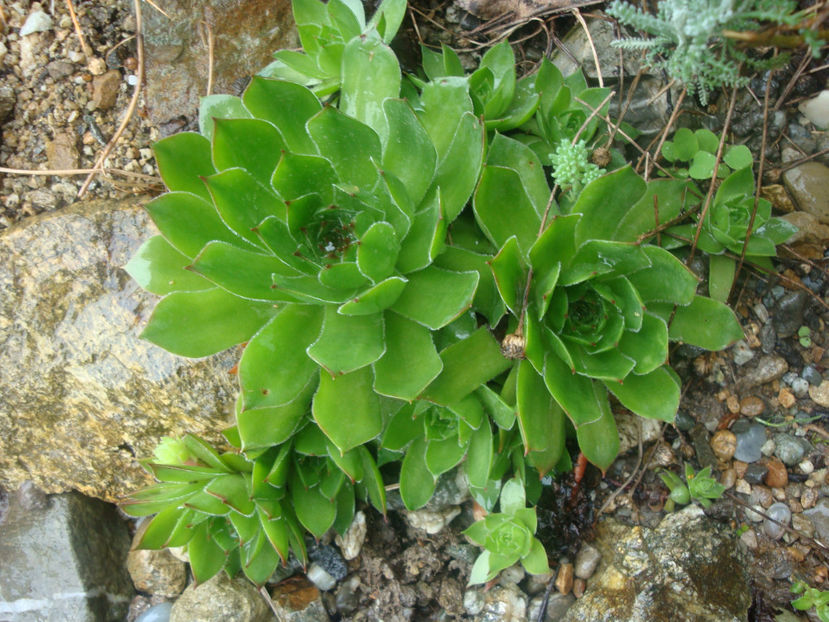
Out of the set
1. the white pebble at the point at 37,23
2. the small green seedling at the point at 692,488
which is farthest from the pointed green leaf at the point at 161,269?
the small green seedling at the point at 692,488

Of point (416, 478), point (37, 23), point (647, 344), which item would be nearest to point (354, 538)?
point (416, 478)

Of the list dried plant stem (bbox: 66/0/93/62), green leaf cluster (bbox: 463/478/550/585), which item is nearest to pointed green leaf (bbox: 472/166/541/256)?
green leaf cluster (bbox: 463/478/550/585)

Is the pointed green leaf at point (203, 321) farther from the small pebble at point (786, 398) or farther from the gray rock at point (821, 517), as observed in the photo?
the gray rock at point (821, 517)

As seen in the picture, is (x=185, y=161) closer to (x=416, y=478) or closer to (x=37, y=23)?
(x=416, y=478)

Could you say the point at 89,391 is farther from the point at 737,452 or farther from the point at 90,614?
the point at 737,452

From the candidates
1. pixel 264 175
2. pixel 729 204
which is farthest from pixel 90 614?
pixel 729 204

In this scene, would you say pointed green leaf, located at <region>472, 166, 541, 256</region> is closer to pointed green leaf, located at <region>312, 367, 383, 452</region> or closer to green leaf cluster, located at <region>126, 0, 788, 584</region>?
green leaf cluster, located at <region>126, 0, 788, 584</region>

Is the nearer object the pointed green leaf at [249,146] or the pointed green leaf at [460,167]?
the pointed green leaf at [249,146]

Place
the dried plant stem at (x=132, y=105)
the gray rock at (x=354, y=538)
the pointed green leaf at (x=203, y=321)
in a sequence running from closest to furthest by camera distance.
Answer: the pointed green leaf at (x=203, y=321)
the gray rock at (x=354, y=538)
the dried plant stem at (x=132, y=105)
